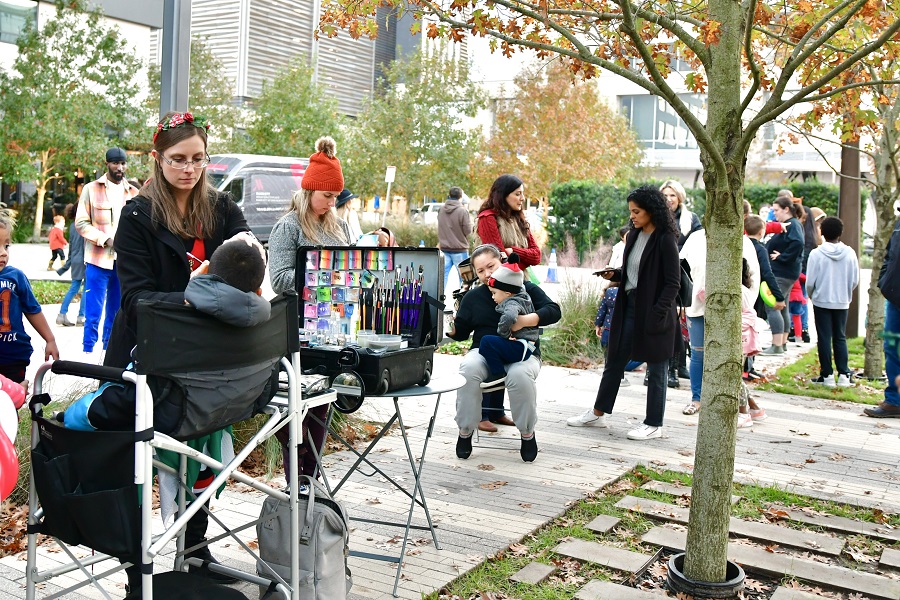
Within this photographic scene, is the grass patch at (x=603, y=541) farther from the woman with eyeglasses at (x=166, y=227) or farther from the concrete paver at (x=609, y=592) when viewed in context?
the woman with eyeglasses at (x=166, y=227)

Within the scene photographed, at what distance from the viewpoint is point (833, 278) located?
30.9 ft

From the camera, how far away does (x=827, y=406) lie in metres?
8.60

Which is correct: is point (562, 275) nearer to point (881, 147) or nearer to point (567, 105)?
point (881, 147)

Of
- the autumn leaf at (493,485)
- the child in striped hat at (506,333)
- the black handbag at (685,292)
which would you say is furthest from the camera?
the black handbag at (685,292)

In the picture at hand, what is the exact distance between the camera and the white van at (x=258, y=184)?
2191 cm

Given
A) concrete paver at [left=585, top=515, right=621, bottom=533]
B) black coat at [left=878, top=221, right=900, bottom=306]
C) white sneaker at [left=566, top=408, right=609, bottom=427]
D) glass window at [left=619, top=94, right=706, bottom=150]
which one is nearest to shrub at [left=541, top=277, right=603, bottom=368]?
white sneaker at [left=566, top=408, right=609, bottom=427]

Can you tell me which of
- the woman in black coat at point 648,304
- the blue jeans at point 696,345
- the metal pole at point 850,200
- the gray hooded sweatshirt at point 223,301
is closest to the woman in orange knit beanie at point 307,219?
the gray hooded sweatshirt at point 223,301

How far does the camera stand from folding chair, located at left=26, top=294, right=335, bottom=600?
9.07ft

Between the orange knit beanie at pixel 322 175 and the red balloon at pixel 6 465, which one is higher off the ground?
the orange knit beanie at pixel 322 175

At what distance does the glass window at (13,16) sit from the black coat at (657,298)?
30.8 m

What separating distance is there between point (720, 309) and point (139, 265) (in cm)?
253

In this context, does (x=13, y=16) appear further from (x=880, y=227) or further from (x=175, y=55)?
(x=880, y=227)

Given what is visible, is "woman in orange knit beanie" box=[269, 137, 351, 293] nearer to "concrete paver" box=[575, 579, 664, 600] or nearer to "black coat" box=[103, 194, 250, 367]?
"black coat" box=[103, 194, 250, 367]

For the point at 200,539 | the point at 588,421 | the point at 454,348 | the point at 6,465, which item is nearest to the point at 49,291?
the point at 454,348
